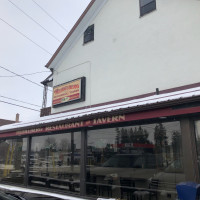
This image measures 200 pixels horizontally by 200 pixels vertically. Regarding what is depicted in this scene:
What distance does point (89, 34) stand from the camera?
10.8 meters

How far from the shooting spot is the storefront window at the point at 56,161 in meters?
7.83

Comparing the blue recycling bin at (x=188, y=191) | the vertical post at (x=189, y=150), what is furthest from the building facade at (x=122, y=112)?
the blue recycling bin at (x=188, y=191)

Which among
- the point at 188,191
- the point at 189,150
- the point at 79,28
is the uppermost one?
the point at 79,28

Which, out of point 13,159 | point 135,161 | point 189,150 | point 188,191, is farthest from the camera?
point 13,159

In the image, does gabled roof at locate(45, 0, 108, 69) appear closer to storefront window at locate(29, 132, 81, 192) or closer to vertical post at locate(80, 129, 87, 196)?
storefront window at locate(29, 132, 81, 192)

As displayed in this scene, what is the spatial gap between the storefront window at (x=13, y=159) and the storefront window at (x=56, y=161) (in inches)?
24.6

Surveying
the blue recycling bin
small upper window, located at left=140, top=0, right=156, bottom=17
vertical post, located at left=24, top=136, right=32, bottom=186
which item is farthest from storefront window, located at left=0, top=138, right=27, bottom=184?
small upper window, located at left=140, top=0, right=156, bottom=17

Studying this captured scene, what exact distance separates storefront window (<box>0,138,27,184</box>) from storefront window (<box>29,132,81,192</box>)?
0.63 metres

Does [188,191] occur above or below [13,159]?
below

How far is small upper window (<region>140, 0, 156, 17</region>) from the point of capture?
851 centimetres

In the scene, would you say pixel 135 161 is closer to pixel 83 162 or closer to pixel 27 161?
pixel 83 162

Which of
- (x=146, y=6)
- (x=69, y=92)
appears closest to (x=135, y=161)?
(x=69, y=92)

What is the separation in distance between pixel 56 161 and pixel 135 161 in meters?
3.54

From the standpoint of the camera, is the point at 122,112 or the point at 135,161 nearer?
the point at 122,112
